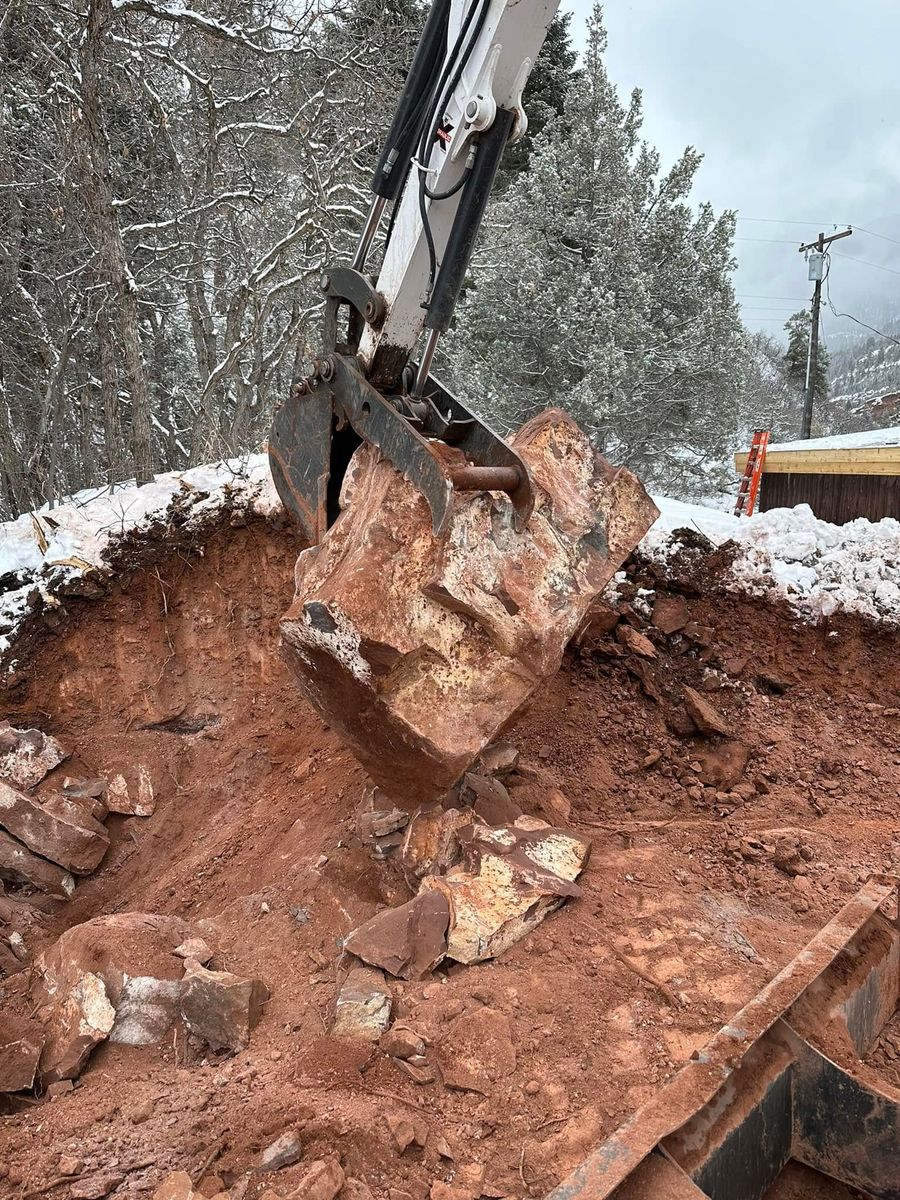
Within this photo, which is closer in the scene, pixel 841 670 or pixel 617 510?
pixel 617 510

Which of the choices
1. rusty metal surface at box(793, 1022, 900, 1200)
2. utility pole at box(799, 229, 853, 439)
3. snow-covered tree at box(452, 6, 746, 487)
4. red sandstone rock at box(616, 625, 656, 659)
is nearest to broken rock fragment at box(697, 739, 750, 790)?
red sandstone rock at box(616, 625, 656, 659)

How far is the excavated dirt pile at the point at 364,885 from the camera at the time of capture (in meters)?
2.12

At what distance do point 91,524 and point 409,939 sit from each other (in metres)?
3.70

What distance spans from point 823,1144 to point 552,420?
2.60 metres

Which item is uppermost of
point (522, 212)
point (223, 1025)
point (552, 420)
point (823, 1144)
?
point (522, 212)

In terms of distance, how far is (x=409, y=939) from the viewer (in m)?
2.73

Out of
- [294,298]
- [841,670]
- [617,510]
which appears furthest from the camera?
[294,298]

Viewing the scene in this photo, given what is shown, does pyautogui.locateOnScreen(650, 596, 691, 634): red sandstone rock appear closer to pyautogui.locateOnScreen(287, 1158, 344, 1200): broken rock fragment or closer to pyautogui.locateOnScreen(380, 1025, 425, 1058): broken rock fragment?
pyautogui.locateOnScreen(380, 1025, 425, 1058): broken rock fragment

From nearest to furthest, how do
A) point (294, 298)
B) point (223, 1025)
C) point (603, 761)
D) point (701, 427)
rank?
point (223, 1025), point (603, 761), point (294, 298), point (701, 427)

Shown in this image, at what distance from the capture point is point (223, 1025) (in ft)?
8.70

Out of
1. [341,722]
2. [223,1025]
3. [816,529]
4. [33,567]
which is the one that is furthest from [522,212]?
Answer: [223,1025]

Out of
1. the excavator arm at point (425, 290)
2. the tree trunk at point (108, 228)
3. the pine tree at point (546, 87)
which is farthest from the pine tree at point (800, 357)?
the excavator arm at point (425, 290)

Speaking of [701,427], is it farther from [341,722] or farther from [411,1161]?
[411,1161]

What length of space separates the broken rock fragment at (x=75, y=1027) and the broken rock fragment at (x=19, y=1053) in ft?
0.13
